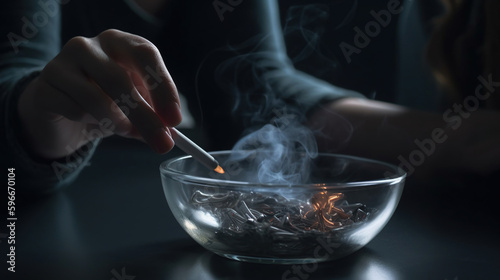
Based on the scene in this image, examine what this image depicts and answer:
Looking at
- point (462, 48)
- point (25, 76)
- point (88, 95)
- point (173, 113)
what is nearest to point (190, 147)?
point (173, 113)

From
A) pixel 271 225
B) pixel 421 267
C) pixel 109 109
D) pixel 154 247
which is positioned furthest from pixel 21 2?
pixel 421 267

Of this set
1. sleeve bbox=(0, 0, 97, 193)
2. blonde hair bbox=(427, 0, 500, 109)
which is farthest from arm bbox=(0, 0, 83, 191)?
blonde hair bbox=(427, 0, 500, 109)

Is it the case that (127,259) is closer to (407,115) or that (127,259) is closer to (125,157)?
(125,157)

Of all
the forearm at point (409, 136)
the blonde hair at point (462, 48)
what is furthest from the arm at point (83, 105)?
the blonde hair at point (462, 48)

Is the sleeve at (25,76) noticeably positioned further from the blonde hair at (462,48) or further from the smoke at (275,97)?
the blonde hair at (462,48)

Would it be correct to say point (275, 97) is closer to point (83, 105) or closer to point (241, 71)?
point (241, 71)
